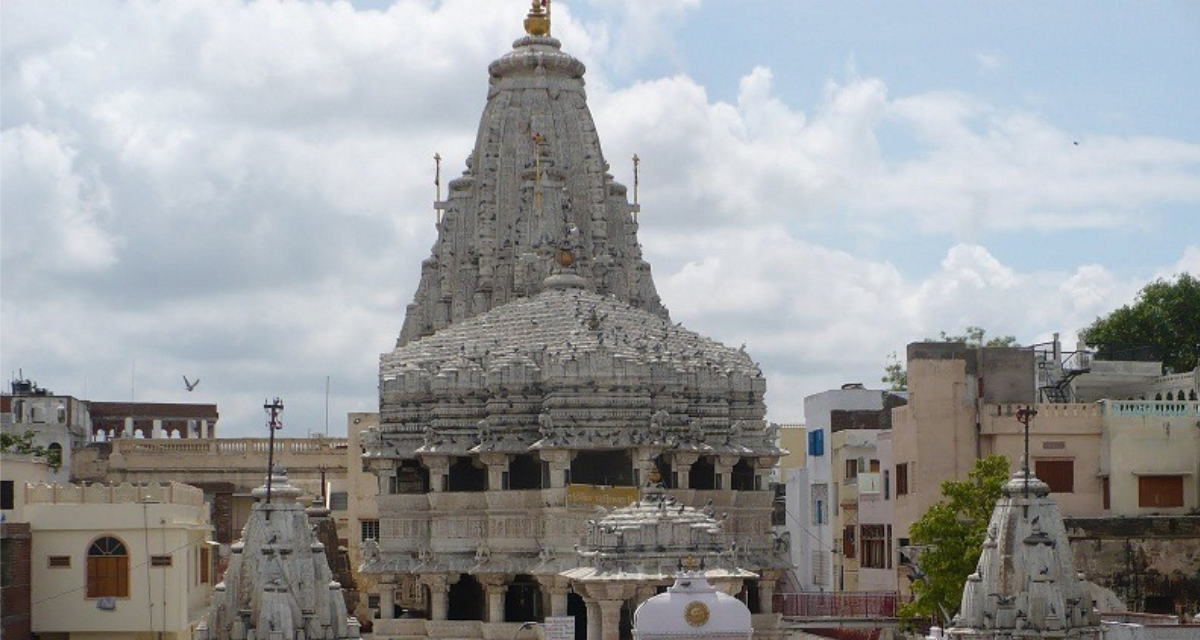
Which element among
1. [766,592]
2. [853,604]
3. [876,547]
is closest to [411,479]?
[766,592]

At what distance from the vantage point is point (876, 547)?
97.6 m

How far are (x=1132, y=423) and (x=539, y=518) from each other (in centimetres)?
1880

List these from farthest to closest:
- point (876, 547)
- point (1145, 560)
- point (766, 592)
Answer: point (876, 547) → point (766, 592) → point (1145, 560)

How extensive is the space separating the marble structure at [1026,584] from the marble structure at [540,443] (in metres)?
25.8

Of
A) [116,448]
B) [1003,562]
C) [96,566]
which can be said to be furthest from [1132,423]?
[116,448]

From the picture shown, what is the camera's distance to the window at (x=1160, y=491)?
80.6 metres

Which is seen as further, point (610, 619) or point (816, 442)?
point (816, 442)

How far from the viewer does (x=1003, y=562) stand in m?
59.2

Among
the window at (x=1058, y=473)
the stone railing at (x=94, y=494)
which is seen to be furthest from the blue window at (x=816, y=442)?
the stone railing at (x=94, y=494)

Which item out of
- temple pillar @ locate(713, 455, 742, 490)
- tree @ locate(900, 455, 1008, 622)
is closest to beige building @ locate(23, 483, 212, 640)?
tree @ locate(900, 455, 1008, 622)

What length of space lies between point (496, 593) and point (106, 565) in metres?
18.9

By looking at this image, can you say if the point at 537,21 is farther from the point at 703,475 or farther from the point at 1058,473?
the point at 1058,473

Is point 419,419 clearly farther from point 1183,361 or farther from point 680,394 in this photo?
point 1183,361

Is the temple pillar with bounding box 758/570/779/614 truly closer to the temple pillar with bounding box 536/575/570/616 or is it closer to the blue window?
the temple pillar with bounding box 536/575/570/616
